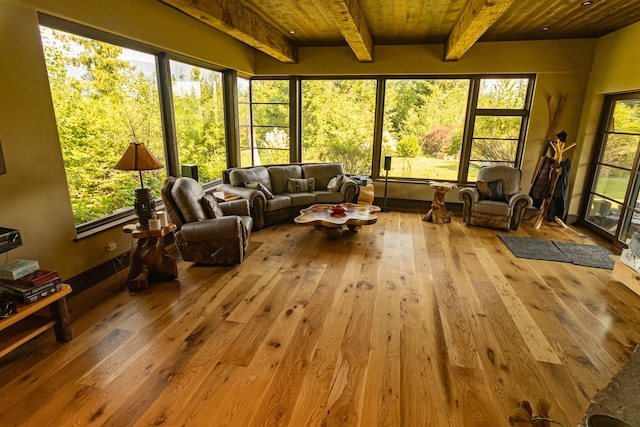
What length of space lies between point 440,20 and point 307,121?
2.96 metres

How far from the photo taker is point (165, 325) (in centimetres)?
270

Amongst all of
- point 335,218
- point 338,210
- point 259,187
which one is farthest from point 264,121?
point 335,218

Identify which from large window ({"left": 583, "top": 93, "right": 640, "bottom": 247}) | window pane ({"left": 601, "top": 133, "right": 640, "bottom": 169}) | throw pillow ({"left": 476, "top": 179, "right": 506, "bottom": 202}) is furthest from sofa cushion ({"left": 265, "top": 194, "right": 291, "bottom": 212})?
window pane ({"left": 601, "top": 133, "right": 640, "bottom": 169})

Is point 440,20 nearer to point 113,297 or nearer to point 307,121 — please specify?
point 307,121

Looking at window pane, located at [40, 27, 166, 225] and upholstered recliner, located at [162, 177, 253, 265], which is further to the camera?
upholstered recliner, located at [162, 177, 253, 265]

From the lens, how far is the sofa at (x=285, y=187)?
16.7ft

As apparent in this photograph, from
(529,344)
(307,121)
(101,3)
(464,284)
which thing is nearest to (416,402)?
(529,344)

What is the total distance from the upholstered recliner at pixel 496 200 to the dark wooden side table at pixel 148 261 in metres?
4.44

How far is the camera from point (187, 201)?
3654mm

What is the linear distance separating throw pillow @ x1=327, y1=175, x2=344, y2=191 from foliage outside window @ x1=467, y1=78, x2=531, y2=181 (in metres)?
2.53

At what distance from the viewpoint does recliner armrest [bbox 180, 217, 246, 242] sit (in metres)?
3.62

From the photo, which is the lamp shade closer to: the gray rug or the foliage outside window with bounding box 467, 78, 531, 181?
the gray rug

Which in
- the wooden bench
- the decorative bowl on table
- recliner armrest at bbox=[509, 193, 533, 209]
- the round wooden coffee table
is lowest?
the wooden bench

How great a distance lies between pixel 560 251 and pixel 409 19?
3.72 m
